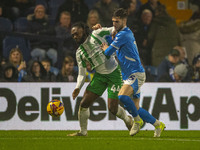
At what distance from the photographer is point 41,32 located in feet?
42.6

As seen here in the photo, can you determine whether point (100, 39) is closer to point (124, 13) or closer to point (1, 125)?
point (124, 13)

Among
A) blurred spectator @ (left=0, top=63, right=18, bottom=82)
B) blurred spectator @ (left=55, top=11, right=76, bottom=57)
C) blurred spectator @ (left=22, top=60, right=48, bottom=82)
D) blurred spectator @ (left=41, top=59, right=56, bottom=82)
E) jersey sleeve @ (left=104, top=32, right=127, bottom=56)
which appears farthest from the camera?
blurred spectator @ (left=55, top=11, right=76, bottom=57)

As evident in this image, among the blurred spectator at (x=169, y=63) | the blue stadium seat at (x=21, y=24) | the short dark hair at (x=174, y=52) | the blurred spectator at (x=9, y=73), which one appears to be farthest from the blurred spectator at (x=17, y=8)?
the short dark hair at (x=174, y=52)

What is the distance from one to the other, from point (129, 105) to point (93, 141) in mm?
855

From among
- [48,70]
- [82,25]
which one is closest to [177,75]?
[48,70]

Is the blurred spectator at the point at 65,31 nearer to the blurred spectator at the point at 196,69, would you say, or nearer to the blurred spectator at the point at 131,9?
the blurred spectator at the point at 131,9

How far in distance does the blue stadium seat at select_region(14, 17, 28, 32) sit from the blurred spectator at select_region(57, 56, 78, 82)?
167 cm

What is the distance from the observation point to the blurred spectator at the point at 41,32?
1255cm

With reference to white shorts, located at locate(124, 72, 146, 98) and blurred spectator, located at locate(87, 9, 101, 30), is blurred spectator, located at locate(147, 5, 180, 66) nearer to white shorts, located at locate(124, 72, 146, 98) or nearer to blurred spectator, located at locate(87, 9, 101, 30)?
blurred spectator, located at locate(87, 9, 101, 30)

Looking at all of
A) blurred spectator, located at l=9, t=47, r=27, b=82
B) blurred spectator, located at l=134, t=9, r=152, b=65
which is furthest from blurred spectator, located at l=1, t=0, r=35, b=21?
blurred spectator, located at l=134, t=9, r=152, b=65

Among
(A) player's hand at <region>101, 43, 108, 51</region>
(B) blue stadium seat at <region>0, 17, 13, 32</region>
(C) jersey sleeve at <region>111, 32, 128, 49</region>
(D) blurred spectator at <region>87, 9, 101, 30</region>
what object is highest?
(D) blurred spectator at <region>87, 9, 101, 30</region>

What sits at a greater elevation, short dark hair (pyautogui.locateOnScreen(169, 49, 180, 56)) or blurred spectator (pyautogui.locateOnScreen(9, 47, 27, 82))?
short dark hair (pyautogui.locateOnScreen(169, 49, 180, 56))

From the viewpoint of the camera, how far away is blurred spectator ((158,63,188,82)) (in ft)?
39.7

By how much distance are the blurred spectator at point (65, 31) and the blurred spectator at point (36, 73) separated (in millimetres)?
1220
